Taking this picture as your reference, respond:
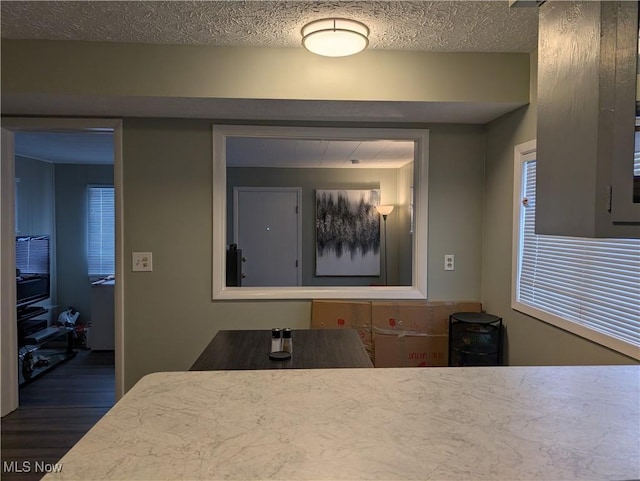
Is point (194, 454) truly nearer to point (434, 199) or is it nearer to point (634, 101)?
point (634, 101)

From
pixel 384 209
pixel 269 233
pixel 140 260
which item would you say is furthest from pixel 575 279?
pixel 269 233

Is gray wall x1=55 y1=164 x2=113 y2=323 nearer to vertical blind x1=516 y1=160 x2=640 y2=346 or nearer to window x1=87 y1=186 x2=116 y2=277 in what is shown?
window x1=87 y1=186 x2=116 y2=277

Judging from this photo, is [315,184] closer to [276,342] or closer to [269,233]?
[269,233]

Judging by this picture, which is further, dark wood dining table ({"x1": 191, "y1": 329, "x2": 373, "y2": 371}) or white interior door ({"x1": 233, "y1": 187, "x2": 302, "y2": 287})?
white interior door ({"x1": 233, "y1": 187, "x2": 302, "y2": 287})

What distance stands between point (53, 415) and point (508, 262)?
11.0 ft

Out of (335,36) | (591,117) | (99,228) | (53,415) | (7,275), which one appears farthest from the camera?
(99,228)

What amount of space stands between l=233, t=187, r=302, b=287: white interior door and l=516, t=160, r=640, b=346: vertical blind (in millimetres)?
3920

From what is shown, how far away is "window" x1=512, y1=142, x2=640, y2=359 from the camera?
5.80ft

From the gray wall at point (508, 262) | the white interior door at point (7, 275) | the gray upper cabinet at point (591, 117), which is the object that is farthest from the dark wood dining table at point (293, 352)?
the white interior door at point (7, 275)

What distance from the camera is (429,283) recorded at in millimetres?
3045

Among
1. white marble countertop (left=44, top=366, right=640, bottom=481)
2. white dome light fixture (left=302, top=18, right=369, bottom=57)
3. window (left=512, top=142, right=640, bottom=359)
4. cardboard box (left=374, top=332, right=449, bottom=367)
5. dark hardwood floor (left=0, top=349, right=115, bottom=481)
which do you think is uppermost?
white dome light fixture (left=302, top=18, right=369, bottom=57)

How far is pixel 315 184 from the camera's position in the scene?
242 inches

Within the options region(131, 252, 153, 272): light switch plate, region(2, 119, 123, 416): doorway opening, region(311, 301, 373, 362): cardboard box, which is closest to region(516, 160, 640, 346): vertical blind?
region(311, 301, 373, 362): cardboard box

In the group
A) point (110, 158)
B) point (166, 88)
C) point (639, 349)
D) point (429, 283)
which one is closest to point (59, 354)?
point (110, 158)
